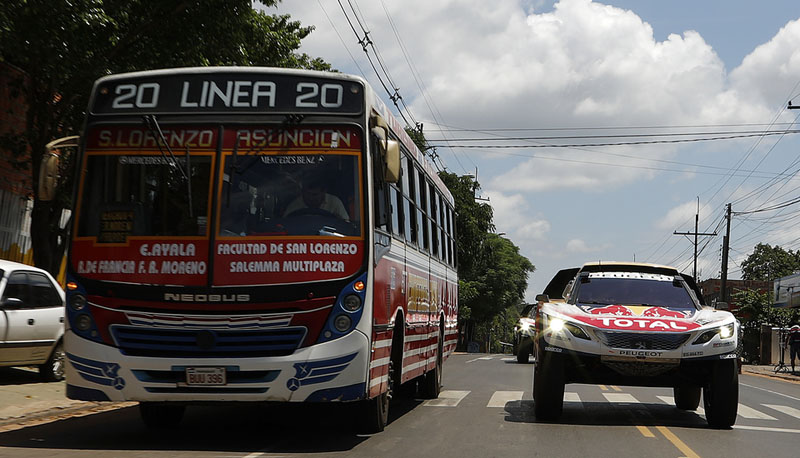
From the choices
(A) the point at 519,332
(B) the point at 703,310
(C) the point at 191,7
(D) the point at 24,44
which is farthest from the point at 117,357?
(A) the point at 519,332

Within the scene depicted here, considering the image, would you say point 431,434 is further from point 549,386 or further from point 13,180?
point 13,180

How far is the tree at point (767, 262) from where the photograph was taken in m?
113

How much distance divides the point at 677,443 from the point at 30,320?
9389 mm

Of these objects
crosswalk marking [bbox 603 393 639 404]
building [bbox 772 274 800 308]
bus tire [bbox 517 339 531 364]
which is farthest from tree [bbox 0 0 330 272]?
building [bbox 772 274 800 308]

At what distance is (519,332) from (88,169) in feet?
81.4

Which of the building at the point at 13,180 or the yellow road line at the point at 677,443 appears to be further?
the building at the point at 13,180

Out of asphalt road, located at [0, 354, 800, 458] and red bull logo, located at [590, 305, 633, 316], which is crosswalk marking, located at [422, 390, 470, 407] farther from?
red bull logo, located at [590, 305, 633, 316]

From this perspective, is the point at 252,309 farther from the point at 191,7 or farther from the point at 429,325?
the point at 191,7

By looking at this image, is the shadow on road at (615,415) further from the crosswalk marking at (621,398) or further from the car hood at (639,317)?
the car hood at (639,317)

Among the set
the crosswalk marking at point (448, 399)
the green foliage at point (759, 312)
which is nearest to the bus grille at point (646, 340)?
the crosswalk marking at point (448, 399)

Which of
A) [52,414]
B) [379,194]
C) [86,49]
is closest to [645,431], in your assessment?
[379,194]

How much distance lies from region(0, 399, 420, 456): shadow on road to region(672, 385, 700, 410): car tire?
441 cm

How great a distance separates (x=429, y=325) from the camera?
13.9 meters

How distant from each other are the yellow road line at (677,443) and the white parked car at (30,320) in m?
8.90
